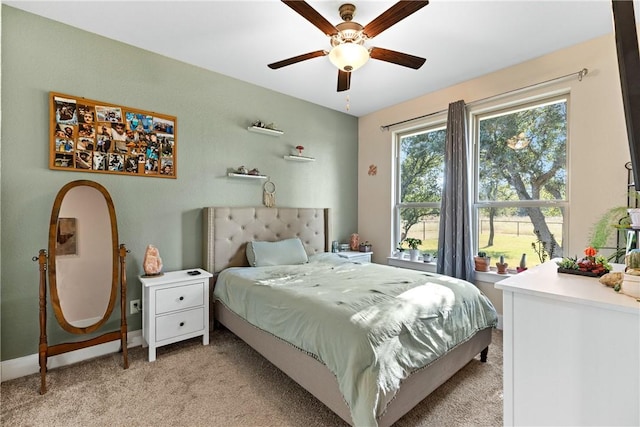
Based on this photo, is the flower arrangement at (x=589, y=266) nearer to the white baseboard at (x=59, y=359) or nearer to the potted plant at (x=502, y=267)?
the potted plant at (x=502, y=267)

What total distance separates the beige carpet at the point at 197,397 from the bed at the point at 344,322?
0.16 meters

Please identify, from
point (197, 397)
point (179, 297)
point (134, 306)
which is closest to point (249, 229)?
point (179, 297)

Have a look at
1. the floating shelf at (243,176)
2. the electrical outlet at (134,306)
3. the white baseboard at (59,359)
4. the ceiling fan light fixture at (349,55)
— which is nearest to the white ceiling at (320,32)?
the ceiling fan light fixture at (349,55)

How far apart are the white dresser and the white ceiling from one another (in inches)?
80.2

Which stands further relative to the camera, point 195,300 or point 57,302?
point 195,300

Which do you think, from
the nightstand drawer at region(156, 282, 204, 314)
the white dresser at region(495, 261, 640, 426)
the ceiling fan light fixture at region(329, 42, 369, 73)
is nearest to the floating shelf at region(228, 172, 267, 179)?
the nightstand drawer at region(156, 282, 204, 314)

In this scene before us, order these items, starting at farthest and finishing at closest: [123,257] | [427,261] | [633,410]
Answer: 1. [427,261]
2. [123,257]
3. [633,410]

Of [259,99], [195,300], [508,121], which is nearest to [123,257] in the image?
[195,300]

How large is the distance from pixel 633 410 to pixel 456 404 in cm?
114

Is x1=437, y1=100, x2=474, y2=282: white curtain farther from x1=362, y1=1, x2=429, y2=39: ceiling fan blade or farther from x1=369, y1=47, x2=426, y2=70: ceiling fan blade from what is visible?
x1=362, y1=1, x2=429, y2=39: ceiling fan blade

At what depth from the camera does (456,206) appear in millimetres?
3156

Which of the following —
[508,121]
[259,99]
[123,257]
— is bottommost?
[123,257]

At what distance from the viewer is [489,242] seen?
3.17 m

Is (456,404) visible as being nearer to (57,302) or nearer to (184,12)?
(57,302)
